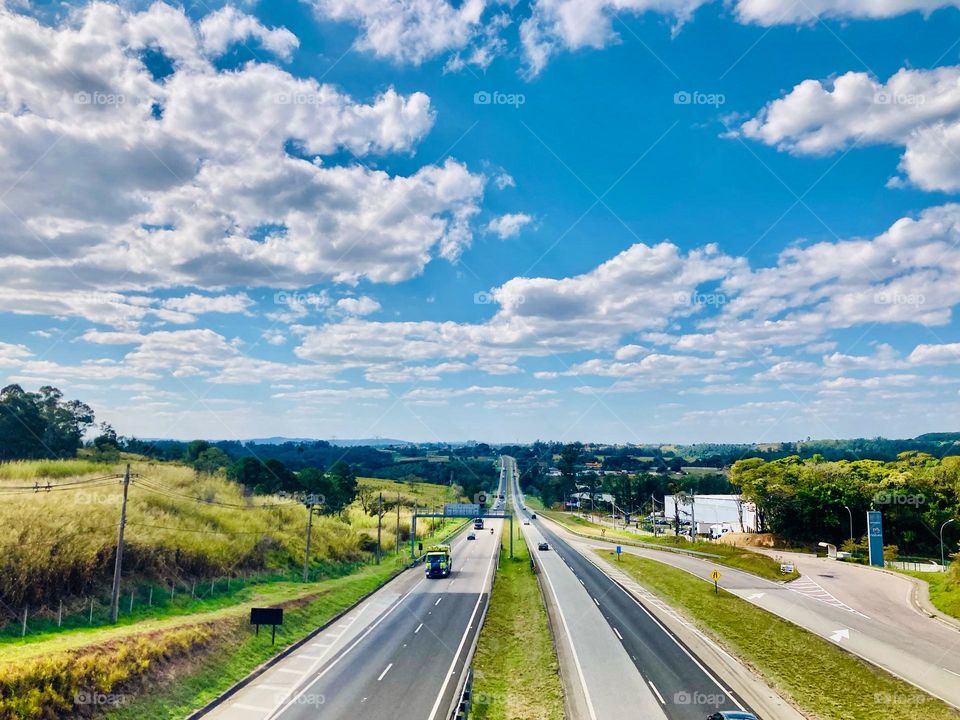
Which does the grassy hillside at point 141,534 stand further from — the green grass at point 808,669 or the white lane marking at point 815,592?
the white lane marking at point 815,592

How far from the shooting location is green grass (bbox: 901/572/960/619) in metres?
48.7

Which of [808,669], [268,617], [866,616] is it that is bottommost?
[866,616]

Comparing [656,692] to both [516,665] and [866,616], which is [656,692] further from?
[866,616]

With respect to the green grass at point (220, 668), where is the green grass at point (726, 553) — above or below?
below

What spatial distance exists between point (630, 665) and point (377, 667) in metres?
13.9

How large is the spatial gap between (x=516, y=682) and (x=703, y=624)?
18.1 metres

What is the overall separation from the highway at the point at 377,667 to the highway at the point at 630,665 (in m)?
6.94

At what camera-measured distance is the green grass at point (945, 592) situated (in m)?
48.7

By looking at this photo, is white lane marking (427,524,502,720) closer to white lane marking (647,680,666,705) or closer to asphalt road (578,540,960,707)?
white lane marking (647,680,666,705)

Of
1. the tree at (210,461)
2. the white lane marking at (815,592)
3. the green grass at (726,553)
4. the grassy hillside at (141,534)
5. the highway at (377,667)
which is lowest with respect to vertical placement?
the green grass at (726,553)

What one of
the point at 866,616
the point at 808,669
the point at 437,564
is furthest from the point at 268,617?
the point at 866,616

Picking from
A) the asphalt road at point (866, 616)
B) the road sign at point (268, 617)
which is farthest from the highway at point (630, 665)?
the road sign at point (268, 617)

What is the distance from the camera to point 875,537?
247ft

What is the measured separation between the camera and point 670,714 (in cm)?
2569
